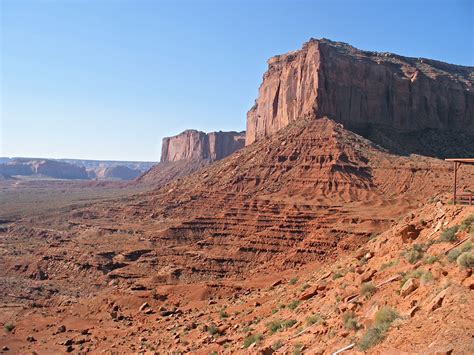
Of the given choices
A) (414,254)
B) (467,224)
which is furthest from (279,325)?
(467,224)

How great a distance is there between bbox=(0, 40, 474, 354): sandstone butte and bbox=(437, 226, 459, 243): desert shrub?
2.7 inches

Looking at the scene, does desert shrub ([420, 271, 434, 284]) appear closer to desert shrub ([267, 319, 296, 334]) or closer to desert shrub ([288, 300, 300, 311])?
desert shrub ([267, 319, 296, 334])

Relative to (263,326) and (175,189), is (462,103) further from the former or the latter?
(263,326)

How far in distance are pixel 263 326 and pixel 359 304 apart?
498 cm

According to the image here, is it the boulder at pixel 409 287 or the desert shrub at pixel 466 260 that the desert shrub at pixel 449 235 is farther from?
the boulder at pixel 409 287

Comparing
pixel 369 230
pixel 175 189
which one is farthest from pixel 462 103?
pixel 369 230

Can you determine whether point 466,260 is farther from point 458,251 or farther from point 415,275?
point 415,275

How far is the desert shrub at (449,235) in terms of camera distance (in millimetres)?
14094

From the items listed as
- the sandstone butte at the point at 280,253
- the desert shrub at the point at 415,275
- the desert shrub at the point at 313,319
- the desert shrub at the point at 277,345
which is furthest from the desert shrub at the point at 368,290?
the desert shrub at the point at 277,345

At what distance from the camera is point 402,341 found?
369 inches

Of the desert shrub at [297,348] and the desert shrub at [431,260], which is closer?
the desert shrub at [297,348]

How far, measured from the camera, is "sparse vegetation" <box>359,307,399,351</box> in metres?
9.95

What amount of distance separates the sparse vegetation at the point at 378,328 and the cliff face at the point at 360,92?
62.6 metres

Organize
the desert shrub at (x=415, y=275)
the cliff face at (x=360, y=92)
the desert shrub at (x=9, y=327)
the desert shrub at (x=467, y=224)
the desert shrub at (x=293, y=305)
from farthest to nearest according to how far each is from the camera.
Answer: the cliff face at (x=360, y=92), the desert shrub at (x=9, y=327), the desert shrub at (x=293, y=305), the desert shrub at (x=467, y=224), the desert shrub at (x=415, y=275)
